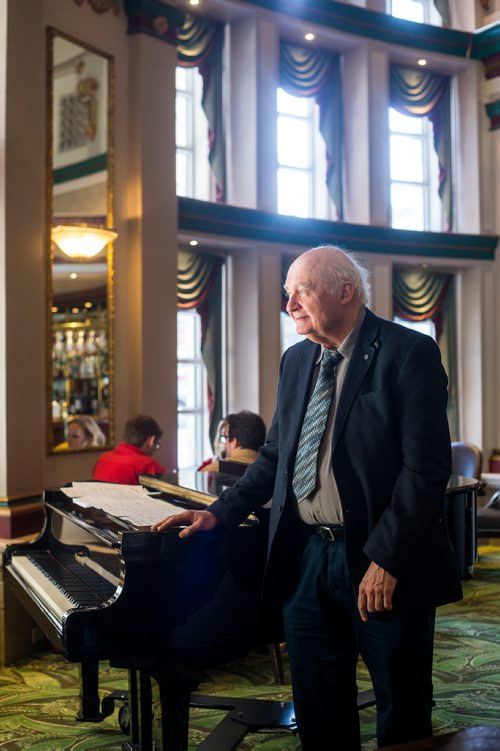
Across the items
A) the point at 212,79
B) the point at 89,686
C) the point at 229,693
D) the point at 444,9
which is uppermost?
the point at 444,9

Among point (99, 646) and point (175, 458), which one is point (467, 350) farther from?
point (99, 646)

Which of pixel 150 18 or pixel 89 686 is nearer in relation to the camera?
pixel 89 686

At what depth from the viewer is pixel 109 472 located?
4.75 meters

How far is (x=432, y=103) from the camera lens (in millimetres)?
9711

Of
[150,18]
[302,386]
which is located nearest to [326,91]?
[150,18]

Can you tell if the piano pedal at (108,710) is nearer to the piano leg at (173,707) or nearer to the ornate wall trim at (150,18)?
the piano leg at (173,707)

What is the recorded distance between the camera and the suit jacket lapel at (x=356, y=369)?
7.14ft

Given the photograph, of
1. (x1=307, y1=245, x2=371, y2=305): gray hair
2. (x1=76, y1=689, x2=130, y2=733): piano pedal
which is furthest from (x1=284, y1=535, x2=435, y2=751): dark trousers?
(x1=76, y1=689, x2=130, y2=733): piano pedal

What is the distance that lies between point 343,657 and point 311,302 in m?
0.89

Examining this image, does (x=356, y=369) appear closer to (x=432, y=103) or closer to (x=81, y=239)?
(x=81, y=239)

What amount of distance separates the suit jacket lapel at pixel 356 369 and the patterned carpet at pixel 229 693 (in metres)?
1.76

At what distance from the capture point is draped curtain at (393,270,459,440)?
958 cm

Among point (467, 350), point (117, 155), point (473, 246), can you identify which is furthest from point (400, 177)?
point (117, 155)

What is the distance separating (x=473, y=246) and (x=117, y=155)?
4598 mm
